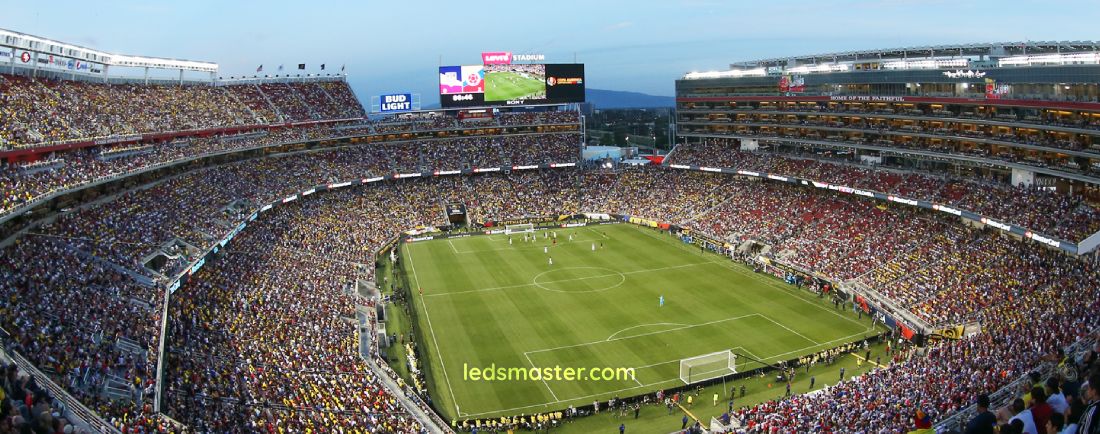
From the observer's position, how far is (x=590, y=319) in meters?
39.9

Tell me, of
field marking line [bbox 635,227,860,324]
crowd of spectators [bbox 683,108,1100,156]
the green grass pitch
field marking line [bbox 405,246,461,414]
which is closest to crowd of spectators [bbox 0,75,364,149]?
the green grass pitch

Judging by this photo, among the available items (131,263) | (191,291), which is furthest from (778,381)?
(131,263)

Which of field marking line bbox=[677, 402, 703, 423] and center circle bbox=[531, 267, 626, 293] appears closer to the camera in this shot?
field marking line bbox=[677, 402, 703, 423]

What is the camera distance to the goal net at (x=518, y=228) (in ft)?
207

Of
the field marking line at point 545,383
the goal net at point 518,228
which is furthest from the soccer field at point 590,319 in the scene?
the goal net at point 518,228

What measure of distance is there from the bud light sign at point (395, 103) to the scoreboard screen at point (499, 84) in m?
3.79

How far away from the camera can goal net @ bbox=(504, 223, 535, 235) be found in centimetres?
6312

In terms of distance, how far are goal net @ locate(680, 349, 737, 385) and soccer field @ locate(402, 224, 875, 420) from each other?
583 mm

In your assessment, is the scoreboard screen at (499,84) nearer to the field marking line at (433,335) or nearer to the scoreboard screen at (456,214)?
the scoreboard screen at (456,214)

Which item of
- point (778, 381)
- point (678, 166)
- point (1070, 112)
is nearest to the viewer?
point (778, 381)

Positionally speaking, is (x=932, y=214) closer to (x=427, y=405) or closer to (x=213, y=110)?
(x=427, y=405)

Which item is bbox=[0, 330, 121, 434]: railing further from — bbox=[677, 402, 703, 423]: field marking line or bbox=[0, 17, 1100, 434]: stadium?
bbox=[677, 402, 703, 423]: field marking line

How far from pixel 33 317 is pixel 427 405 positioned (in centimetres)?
1320

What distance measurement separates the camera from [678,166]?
72.9 meters
